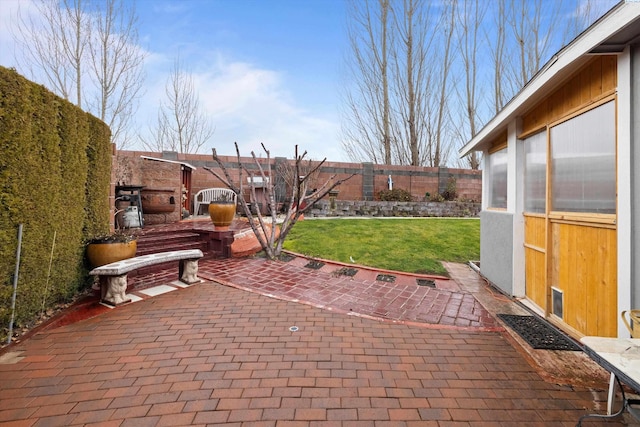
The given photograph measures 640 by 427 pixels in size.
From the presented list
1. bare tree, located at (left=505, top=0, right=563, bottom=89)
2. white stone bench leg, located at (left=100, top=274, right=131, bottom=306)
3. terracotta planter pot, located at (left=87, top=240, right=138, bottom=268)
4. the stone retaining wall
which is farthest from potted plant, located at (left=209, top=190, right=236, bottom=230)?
bare tree, located at (left=505, top=0, right=563, bottom=89)

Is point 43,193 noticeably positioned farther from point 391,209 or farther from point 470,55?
point 470,55

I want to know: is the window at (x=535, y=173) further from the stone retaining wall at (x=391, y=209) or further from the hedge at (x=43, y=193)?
the stone retaining wall at (x=391, y=209)

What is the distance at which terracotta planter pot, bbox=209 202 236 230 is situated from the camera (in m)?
6.13

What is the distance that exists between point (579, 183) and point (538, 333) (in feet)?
5.45

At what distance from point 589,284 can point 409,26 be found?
1824 cm

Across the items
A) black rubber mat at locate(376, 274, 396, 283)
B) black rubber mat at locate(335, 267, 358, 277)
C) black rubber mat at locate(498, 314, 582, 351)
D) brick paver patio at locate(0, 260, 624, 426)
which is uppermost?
black rubber mat at locate(335, 267, 358, 277)

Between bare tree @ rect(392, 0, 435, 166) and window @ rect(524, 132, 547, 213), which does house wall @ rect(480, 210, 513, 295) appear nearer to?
window @ rect(524, 132, 547, 213)

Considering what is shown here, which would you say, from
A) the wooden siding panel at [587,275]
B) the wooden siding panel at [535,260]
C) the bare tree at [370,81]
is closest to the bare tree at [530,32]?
the bare tree at [370,81]

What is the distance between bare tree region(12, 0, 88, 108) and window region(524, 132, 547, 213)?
12.7 m

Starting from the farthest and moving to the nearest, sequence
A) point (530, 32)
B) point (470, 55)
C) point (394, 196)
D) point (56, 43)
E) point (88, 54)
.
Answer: point (470, 55) → point (530, 32) → point (394, 196) → point (88, 54) → point (56, 43)

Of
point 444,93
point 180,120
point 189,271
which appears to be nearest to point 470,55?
point 444,93

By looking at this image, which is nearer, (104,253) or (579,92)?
(579,92)

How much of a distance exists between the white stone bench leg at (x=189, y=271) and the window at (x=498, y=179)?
17.1 feet

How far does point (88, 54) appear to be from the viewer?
11258mm
